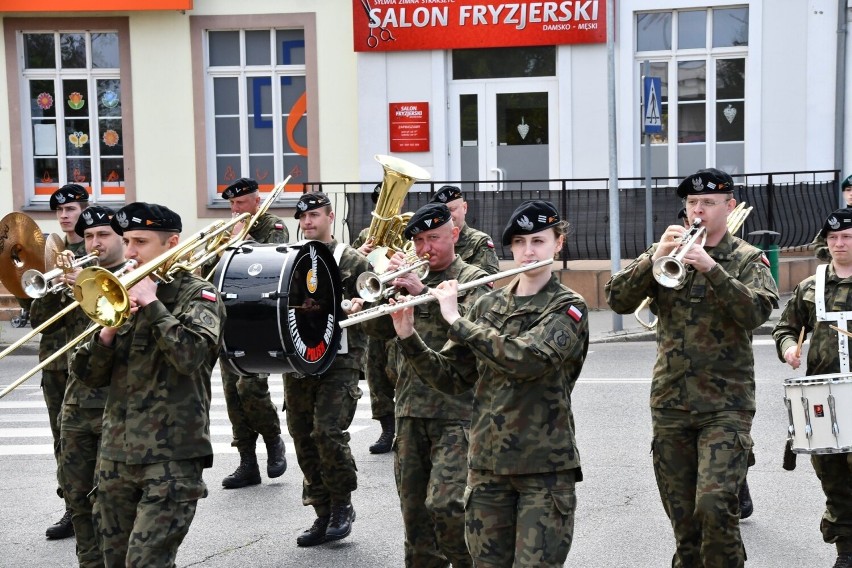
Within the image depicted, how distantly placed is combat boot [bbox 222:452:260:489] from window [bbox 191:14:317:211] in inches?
438

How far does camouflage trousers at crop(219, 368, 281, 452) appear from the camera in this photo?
9.31 meters

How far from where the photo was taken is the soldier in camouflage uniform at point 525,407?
5.45 metres

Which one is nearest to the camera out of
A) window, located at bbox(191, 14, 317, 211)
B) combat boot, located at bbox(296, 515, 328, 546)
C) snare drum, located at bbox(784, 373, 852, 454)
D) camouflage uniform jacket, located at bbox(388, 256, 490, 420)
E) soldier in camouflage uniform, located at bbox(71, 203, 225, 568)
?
soldier in camouflage uniform, located at bbox(71, 203, 225, 568)

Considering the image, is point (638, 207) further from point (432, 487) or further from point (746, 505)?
point (432, 487)

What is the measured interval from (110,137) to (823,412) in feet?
53.0

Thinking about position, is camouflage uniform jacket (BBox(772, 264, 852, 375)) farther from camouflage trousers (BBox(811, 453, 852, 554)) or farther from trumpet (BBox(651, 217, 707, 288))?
trumpet (BBox(651, 217, 707, 288))

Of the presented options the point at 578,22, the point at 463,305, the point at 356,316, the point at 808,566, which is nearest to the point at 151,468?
the point at 356,316

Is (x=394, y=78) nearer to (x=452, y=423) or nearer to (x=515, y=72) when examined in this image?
(x=515, y=72)

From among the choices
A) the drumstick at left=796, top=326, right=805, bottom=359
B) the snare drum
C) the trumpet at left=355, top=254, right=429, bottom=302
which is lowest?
the snare drum

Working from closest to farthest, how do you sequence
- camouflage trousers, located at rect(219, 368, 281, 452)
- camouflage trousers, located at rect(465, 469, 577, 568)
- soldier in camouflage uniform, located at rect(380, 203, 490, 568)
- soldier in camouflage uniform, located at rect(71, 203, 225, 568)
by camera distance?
camouflage trousers, located at rect(465, 469, 577, 568) < soldier in camouflage uniform, located at rect(71, 203, 225, 568) < soldier in camouflage uniform, located at rect(380, 203, 490, 568) < camouflage trousers, located at rect(219, 368, 281, 452)

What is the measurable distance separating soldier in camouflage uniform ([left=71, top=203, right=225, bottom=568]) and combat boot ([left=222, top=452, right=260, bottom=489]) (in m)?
3.36

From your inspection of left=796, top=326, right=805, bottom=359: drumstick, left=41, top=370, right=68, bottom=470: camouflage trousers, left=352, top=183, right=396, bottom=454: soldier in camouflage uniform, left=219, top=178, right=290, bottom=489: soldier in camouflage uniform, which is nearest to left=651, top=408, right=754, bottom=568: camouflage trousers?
left=796, top=326, right=805, bottom=359: drumstick

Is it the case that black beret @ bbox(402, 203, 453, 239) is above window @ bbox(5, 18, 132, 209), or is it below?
below

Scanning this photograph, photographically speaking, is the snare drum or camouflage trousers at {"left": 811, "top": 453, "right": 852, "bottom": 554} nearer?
the snare drum
